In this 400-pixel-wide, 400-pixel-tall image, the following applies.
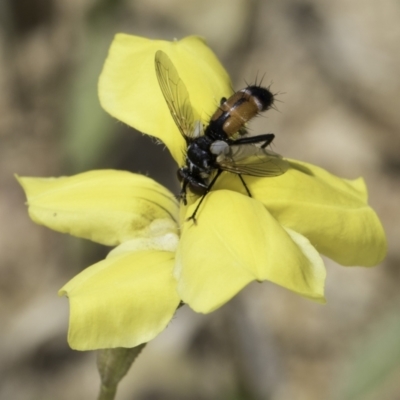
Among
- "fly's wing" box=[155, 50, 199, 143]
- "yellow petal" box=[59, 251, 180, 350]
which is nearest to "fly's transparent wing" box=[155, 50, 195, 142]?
"fly's wing" box=[155, 50, 199, 143]

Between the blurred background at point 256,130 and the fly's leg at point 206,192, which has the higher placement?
the fly's leg at point 206,192

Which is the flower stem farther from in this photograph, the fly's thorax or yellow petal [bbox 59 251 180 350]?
the fly's thorax

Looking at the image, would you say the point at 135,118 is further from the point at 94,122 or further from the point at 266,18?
the point at 266,18

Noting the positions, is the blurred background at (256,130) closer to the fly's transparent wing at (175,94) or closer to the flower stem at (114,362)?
the flower stem at (114,362)

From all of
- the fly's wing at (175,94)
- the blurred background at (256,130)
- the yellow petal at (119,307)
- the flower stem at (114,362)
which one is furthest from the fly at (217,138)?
the blurred background at (256,130)

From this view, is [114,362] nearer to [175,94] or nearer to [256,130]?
[175,94]

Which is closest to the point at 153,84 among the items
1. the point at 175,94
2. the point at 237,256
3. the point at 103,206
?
the point at 175,94

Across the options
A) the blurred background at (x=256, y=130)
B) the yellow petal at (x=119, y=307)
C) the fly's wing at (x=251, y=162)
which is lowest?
the blurred background at (x=256, y=130)
